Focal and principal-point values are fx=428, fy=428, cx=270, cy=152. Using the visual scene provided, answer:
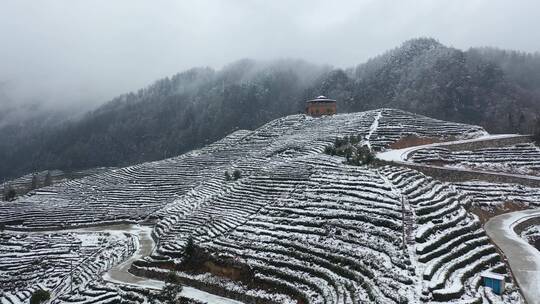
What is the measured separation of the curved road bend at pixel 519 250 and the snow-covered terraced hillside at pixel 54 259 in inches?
974

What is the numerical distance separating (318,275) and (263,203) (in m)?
13.7

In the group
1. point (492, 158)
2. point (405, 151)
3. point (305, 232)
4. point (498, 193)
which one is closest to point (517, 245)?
point (498, 193)

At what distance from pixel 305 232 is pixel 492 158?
2713 cm

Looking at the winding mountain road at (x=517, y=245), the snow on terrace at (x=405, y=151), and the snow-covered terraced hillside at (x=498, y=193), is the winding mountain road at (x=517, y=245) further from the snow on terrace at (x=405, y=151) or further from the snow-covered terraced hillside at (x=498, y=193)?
the snow-covered terraced hillside at (x=498, y=193)

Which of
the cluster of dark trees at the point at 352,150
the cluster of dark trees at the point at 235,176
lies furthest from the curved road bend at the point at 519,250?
the cluster of dark trees at the point at 235,176

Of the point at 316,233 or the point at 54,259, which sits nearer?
the point at 316,233

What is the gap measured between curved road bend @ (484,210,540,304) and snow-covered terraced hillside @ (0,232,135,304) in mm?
24727

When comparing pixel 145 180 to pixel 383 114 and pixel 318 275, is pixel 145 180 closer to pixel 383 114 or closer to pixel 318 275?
pixel 383 114

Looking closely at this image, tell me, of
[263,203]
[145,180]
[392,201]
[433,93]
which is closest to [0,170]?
[145,180]

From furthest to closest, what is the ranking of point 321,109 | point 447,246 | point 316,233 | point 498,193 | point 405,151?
point 321,109
point 405,151
point 498,193
point 316,233
point 447,246

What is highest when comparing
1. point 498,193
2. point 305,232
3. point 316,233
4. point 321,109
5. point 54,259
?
point 321,109

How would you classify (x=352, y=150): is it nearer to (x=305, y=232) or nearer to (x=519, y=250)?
(x=305, y=232)

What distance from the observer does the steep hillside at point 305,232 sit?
19438 millimetres

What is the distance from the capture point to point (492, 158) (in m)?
43.1
